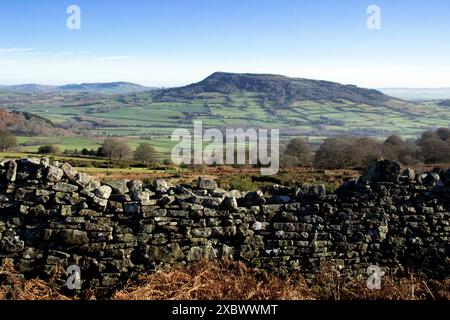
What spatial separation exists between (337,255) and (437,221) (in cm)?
216

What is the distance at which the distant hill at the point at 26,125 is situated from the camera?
13150cm

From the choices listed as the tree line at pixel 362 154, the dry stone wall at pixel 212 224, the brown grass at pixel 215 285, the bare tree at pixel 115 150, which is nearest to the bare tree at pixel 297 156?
the tree line at pixel 362 154

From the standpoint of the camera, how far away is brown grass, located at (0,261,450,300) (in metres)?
6.52

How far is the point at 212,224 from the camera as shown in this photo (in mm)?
7434

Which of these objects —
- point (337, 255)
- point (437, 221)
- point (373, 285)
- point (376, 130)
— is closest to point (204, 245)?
point (337, 255)

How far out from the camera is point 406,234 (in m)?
7.89

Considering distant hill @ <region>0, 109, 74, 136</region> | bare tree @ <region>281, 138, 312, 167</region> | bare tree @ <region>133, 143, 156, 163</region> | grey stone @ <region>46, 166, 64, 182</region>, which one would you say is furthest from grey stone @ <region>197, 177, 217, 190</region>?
distant hill @ <region>0, 109, 74, 136</region>

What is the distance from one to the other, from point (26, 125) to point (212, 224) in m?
146

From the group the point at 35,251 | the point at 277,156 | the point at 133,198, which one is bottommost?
the point at 277,156

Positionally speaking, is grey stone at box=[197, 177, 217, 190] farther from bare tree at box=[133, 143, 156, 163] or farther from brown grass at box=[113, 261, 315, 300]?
bare tree at box=[133, 143, 156, 163]

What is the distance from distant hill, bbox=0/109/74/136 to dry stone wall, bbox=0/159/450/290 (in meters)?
133

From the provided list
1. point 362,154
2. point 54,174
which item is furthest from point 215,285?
point 362,154

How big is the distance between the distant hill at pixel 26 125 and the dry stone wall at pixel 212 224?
437 feet
